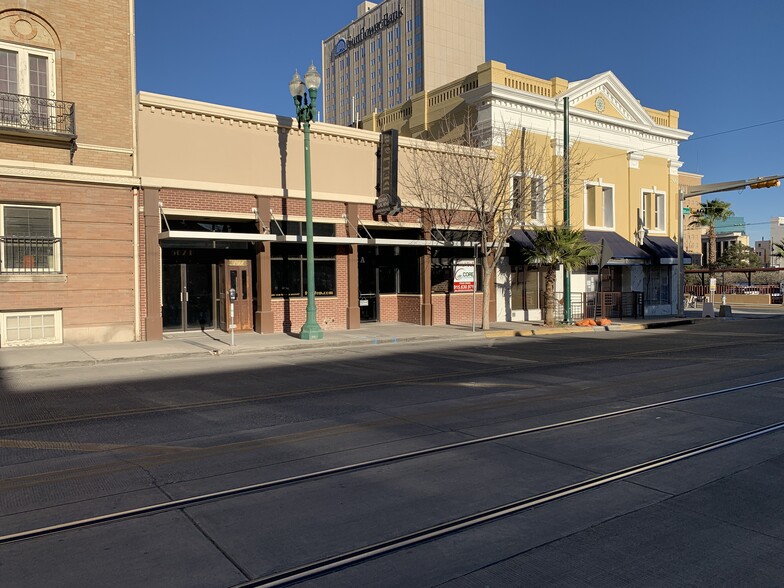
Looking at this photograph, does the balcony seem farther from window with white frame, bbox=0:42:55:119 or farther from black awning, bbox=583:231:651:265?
black awning, bbox=583:231:651:265

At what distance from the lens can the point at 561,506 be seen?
4.95 meters

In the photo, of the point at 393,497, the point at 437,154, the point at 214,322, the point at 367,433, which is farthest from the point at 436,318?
the point at 393,497

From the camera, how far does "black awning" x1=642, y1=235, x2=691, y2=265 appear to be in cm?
3002

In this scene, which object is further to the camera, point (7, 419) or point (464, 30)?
point (464, 30)

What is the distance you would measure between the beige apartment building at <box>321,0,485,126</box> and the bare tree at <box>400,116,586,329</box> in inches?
3778

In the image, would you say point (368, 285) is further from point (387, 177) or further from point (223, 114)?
point (223, 114)

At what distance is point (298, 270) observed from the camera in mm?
20844

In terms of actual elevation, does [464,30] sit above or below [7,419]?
above

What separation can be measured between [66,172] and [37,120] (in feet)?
4.76

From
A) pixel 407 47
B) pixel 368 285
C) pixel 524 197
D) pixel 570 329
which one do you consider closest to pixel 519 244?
pixel 524 197

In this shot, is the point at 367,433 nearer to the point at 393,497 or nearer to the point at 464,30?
the point at 393,497

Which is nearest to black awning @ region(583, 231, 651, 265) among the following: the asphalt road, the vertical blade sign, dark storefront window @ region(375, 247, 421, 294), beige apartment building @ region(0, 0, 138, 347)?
dark storefront window @ region(375, 247, 421, 294)

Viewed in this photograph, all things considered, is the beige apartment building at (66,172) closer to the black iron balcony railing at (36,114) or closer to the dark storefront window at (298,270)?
the black iron balcony railing at (36,114)

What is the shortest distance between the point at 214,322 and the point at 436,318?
8.51m
